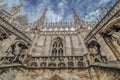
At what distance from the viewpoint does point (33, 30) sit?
21.0 meters

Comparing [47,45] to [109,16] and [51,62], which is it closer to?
[51,62]

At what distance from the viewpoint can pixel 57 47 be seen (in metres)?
19.4

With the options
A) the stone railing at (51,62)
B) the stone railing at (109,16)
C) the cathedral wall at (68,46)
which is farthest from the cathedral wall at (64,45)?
the stone railing at (109,16)

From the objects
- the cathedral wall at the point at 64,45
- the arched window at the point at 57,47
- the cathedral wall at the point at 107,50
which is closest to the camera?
the cathedral wall at the point at 107,50

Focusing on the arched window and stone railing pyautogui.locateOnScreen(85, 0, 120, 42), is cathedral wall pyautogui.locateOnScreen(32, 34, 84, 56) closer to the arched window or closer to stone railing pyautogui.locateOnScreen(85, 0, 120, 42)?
the arched window

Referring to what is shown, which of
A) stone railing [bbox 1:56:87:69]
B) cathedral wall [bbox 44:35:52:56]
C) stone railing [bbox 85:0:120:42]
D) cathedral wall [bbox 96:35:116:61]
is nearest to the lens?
cathedral wall [bbox 96:35:116:61]

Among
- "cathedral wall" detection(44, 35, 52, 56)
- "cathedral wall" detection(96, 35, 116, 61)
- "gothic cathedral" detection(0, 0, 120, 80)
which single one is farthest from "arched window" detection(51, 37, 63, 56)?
"cathedral wall" detection(96, 35, 116, 61)

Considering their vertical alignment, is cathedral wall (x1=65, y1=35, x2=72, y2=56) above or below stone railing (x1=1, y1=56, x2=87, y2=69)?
above

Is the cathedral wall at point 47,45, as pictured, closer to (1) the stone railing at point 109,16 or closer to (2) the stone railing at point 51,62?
(2) the stone railing at point 51,62

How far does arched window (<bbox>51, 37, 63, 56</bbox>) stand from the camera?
18.4m

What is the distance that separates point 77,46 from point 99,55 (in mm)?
4575

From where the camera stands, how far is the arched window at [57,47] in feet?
60.2

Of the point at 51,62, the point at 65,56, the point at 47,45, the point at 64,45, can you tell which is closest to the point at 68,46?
the point at 64,45

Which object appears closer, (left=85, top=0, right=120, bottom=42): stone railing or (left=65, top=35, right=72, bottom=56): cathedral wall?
(left=85, top=0, right=120, bottom=42): stone railing
